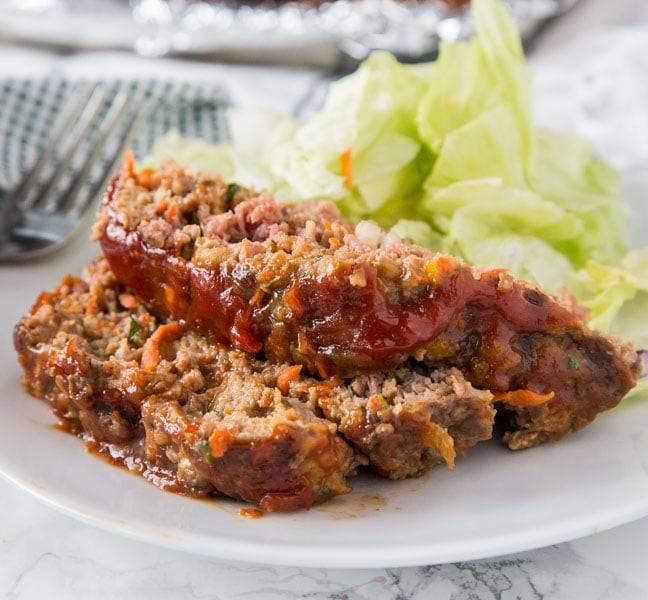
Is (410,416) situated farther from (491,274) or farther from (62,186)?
(62,186)

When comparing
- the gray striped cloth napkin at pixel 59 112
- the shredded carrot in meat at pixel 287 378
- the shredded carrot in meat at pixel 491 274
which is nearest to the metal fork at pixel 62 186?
the gray striped cloth napkin at pixel 59 112

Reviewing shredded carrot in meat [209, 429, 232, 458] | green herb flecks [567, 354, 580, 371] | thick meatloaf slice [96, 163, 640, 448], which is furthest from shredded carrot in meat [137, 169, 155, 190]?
green herb flecks [567, 354, 580, 371]

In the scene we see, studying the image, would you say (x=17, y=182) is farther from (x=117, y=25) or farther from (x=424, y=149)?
(x=117, y=25)

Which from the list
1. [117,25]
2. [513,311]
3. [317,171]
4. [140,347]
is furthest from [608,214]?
[117,25]

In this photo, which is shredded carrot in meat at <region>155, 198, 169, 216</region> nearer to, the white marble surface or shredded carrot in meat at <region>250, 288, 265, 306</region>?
shredded carrot in meat at <region>250, 288, 265, 306</region>

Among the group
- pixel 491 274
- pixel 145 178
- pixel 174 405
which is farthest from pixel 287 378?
pixel 145 178

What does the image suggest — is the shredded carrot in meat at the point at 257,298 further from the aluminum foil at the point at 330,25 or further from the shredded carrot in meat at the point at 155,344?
the aluminum foil at the point at 330,25
